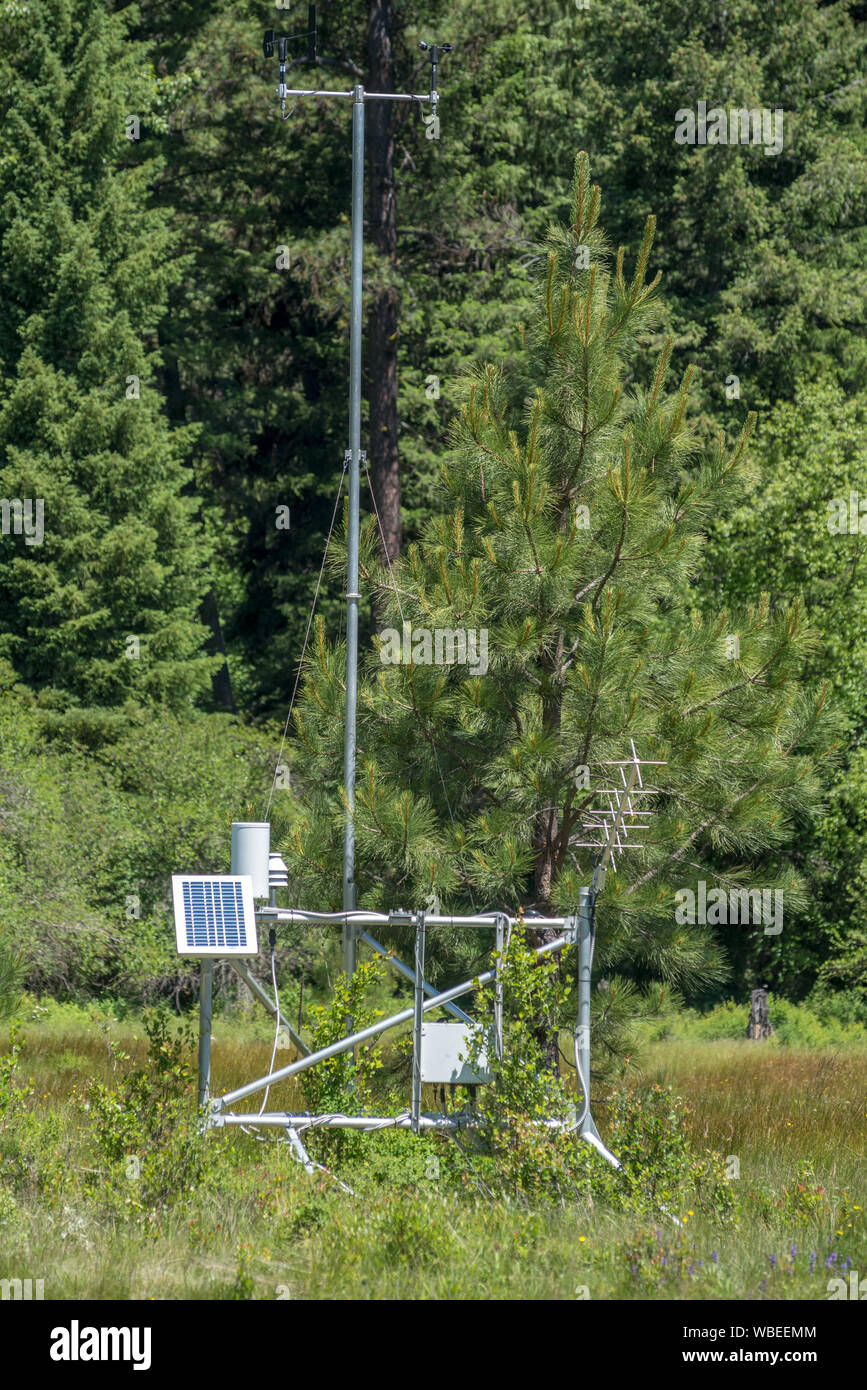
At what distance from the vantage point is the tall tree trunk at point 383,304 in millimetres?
21469

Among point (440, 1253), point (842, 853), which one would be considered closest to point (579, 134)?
point (842, 853)

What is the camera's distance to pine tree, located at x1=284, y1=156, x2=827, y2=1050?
876 cm

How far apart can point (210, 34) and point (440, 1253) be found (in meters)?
23.0

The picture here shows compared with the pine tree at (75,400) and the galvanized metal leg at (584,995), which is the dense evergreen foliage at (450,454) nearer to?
the pine tree at (75,400)

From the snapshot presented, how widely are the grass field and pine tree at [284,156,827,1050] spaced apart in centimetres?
193

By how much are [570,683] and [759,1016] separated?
38.5 feet

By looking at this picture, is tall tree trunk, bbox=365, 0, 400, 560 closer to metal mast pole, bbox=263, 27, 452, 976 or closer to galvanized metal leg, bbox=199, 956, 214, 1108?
metal mast pole, bbox=263, 27, 452, 976

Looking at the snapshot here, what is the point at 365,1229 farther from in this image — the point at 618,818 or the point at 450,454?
the point at 450,454

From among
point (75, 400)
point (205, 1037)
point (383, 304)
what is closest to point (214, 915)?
point (205, 1037)

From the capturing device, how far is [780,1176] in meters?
7.98

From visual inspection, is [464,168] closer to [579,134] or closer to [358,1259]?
[579,134]

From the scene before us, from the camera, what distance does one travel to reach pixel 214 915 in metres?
7.25

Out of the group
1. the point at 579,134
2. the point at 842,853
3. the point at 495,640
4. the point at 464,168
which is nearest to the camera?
the point at 495,640

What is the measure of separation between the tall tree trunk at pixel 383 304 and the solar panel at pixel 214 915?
45.5 ft
